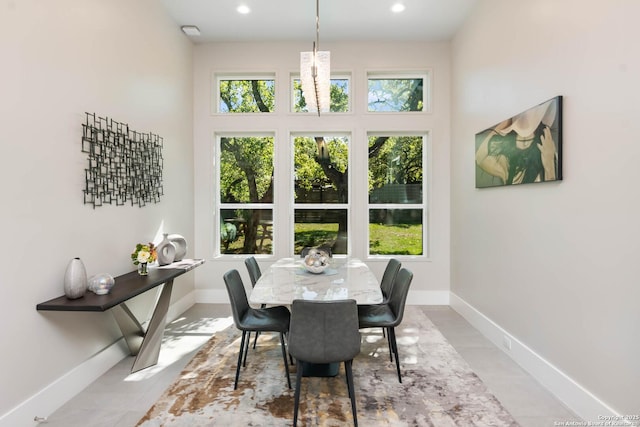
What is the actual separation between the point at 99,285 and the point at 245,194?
2.72 m

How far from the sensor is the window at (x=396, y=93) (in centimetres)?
484

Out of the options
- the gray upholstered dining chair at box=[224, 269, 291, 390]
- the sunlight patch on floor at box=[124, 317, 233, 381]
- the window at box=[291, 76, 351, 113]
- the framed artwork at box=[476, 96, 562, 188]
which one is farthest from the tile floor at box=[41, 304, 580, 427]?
the window at box=[291, 76, 351, 113]

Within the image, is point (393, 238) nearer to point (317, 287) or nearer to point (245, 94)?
point (317, 287)

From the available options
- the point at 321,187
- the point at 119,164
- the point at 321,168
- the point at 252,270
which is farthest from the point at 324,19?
the point at 252,270

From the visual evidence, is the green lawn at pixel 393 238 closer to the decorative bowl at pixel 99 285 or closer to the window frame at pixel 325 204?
the window frame at pixel 325 204

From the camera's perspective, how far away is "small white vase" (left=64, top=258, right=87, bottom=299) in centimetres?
224

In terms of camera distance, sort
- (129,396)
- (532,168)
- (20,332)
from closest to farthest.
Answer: (20,332), (129,396), (532,168)

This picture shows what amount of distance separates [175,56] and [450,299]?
4.83 metres

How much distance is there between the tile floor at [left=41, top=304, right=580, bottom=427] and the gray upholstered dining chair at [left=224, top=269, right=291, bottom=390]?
2.25 ft

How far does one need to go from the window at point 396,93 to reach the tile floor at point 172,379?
3.04 metres

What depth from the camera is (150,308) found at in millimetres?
3584

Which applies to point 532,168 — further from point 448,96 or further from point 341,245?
point 341,245

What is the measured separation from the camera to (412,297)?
4766 millimetres

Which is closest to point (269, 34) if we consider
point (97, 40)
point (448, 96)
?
point (97, 40)
